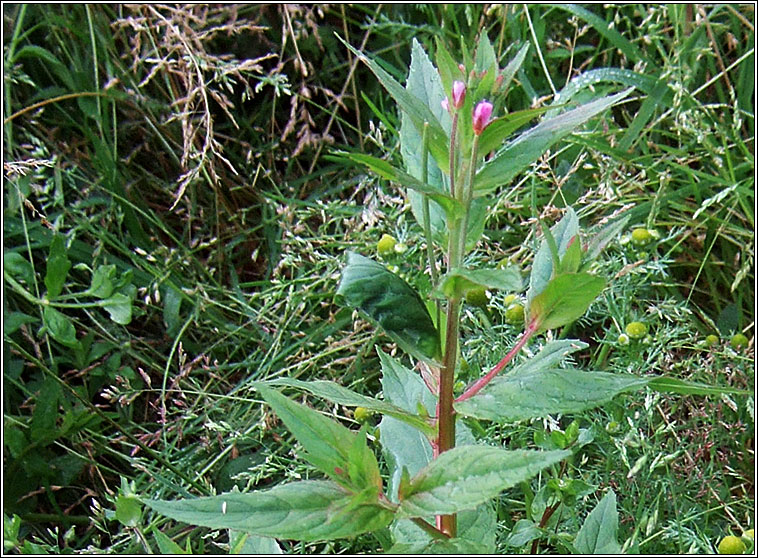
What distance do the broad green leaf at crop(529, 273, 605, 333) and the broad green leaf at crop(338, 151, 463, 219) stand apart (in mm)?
77

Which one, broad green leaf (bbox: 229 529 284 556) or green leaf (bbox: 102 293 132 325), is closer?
broad green leaf (bbox: 229 529 284 556)

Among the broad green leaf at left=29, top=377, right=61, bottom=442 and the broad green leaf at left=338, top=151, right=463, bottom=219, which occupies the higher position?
the broad green leaf at left=338, top=151, right=463, bottom=219

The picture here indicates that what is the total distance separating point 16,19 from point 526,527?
3.88ft

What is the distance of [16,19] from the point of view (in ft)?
4.68

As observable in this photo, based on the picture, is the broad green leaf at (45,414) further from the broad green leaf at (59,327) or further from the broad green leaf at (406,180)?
the broad green leaf at (406,180)

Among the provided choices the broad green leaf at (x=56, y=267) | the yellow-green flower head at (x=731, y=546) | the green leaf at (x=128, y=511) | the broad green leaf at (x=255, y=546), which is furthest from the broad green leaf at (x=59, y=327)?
the yellow-green flower head at (x=731, y=546)

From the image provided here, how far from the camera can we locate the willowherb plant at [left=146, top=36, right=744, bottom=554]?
0.50 metres

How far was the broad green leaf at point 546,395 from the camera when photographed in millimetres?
517

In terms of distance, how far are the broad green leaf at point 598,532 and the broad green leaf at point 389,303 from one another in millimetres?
235

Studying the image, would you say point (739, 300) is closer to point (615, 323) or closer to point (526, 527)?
point (615, 323)

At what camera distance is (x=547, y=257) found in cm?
60

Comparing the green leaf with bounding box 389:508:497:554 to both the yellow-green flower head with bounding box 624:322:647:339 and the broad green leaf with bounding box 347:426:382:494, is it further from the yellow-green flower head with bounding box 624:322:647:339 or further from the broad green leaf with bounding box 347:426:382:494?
the yellow-green flower head with bounding box 624:322:647:339

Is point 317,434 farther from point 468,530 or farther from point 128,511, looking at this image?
point 128,511

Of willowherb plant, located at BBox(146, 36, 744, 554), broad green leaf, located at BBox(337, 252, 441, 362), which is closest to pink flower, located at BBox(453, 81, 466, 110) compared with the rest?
willowherb plant, located at BBox(146, 36, 744, 554)
